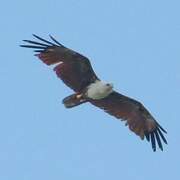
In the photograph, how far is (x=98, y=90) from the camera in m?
32.8

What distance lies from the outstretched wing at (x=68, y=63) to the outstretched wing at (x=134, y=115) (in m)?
0.57

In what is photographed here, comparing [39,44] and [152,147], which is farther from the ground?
[39,44]

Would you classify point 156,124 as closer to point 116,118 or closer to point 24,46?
point 116,118

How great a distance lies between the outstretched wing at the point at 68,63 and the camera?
32.7 meters

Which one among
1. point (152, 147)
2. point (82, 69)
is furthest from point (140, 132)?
point (82, 69)

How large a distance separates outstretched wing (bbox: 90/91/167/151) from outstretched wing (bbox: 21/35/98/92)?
57 cm

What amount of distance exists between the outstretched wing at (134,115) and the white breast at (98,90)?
34 cm

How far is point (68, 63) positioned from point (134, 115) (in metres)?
2.47

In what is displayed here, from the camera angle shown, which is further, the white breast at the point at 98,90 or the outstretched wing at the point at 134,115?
the outstretched wing at the point at 134,115

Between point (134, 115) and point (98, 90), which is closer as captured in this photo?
point (98, 90)

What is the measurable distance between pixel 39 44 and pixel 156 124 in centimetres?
390

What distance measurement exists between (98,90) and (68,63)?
93 centimetres

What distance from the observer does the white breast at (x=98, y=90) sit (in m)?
32.8

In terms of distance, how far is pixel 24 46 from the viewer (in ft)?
107
